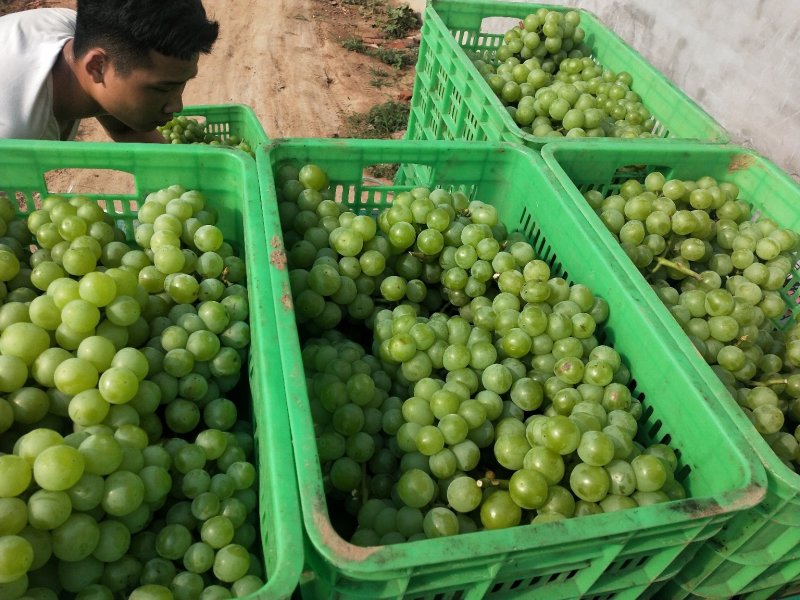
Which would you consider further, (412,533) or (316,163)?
(316,163)

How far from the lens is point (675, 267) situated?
1.68m

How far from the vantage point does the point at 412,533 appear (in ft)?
3.45

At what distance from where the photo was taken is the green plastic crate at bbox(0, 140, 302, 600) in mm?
945

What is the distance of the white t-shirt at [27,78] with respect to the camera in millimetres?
1954

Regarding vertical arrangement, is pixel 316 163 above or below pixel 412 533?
above

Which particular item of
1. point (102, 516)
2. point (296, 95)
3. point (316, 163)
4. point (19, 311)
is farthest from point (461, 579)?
point (296, 95)

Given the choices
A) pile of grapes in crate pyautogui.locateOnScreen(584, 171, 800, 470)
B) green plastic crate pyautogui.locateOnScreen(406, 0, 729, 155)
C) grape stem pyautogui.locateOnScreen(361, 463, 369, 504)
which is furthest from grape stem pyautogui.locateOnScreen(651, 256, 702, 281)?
grape stem pyautogui.locateOnScreen(361, 463, 369, 504)

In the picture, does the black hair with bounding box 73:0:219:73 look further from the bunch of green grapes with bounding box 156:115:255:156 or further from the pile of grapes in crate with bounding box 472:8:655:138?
the pile of grapes in crate with bounding box 472:8:655:138

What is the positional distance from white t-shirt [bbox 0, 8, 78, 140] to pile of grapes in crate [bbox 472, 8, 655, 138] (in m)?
1.63

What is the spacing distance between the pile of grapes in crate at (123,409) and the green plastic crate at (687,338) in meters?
0.90

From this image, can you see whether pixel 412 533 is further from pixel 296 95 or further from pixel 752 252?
pixel 296 95

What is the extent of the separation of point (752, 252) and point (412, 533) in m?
1.33

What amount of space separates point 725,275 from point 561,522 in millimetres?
1201

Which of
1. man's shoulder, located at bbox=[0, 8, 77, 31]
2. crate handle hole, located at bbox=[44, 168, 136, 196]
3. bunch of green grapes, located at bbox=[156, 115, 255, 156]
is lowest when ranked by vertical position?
crate handle hole, located at bbox=[44, 168, 136, 196]
